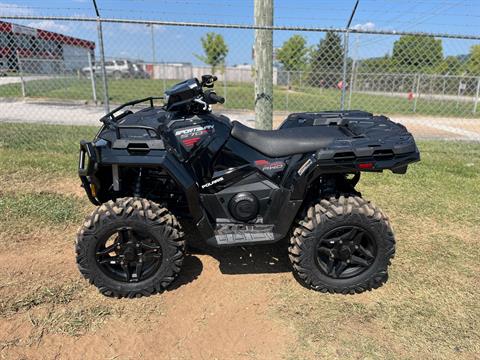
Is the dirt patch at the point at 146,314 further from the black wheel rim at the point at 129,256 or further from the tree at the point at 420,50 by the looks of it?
the tree at the point at 420,50

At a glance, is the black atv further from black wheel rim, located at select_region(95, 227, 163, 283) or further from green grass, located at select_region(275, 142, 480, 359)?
green grass, located at select_region(275, 142, 480, 359)

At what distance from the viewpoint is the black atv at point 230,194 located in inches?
111

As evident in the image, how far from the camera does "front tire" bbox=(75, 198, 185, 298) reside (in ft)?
9.27

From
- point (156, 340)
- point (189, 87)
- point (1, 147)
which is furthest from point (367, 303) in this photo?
point (1, 147)

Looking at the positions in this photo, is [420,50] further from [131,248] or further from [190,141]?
[131,248]

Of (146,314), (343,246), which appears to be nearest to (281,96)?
→ (343,246)

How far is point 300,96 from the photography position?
19.0 meters

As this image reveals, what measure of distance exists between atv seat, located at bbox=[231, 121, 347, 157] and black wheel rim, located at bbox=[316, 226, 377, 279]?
25.3 inches

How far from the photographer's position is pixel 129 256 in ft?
9.53

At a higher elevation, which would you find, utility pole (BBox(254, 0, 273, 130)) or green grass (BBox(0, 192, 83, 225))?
utility pole (BBox(254, 0, 273, 130))

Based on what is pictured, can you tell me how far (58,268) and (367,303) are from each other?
97.9 inches

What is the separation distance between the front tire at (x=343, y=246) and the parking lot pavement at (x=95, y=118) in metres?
7.95

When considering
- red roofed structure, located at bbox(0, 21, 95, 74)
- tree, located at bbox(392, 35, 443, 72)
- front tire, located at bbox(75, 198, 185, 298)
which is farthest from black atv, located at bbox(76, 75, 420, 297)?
tree, located at bbox(392, 35, 443, 72)

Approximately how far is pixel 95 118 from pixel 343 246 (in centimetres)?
1082
